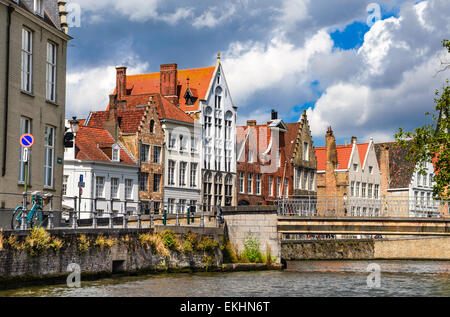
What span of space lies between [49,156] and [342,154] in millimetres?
49912

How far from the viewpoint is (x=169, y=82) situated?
64.0 m

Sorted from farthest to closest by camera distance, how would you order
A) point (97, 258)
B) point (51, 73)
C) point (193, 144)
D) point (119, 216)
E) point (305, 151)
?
point (305, 151), point (193, 144), point (119, 216), point (51, 73), point (97, 258)

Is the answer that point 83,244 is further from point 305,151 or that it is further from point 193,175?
point 305,151

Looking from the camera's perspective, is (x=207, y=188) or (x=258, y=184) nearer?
(x=207, y=188)

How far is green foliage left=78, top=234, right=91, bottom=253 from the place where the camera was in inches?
1078

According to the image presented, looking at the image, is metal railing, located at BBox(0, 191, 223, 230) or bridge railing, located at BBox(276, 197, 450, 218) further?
bridge railing, located at BBox(276, 197, 450, 218)

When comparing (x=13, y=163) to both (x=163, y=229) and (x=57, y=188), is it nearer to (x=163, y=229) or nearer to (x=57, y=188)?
(x=57, y=188)

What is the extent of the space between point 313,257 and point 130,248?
30.4 meters

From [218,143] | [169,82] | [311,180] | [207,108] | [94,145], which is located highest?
[169,82]

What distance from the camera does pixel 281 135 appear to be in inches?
2803

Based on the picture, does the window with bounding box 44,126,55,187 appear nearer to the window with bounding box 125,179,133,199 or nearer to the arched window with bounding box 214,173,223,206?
the window with bounding box 125,179,133,199

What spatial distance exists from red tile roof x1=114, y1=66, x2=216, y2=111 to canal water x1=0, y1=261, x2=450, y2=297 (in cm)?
2894

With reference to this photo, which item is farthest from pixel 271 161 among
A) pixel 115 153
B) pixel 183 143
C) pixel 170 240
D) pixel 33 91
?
pixel 33 91

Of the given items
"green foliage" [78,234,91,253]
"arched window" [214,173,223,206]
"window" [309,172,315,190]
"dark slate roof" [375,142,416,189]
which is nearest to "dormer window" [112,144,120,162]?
"arched window" [214,173,223,206]
